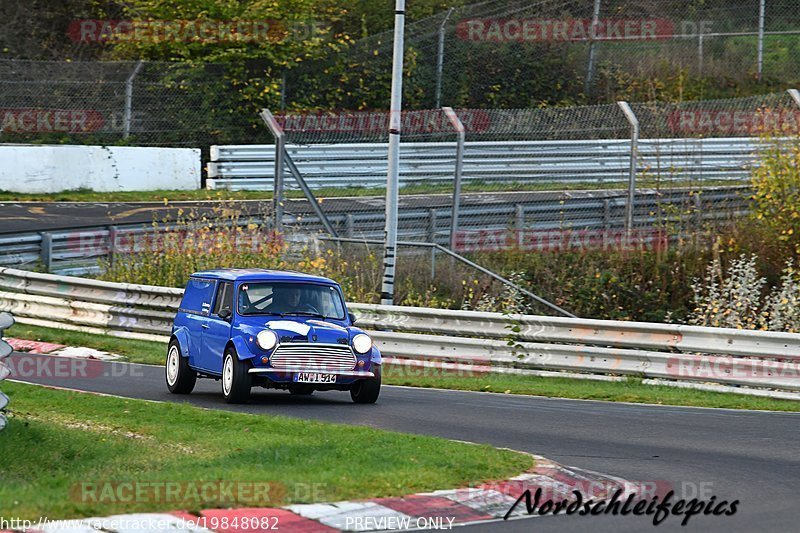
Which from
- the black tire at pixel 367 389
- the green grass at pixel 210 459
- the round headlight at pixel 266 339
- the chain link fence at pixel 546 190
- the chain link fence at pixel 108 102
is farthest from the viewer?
the chain link fence at pixel 108 102

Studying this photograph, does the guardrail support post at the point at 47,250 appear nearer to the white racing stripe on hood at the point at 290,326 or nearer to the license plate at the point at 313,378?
the white racing stripe on hood at the point at 290,326

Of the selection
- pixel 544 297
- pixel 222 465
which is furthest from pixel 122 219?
pixel 222 465

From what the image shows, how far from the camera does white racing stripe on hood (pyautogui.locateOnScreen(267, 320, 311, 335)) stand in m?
13.8

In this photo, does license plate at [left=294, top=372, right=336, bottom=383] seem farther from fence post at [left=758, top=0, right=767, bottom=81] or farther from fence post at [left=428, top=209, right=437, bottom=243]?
fence post at [left=758, top=0, right=767, bottom=81]

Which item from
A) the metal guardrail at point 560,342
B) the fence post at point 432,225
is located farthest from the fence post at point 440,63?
the metal guardrail at point 560,342

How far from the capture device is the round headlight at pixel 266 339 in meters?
13.5

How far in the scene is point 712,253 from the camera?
2188cm

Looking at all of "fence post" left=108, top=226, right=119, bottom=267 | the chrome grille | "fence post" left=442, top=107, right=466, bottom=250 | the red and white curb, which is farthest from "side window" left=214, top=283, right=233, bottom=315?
"fence post" left=108, top=226, right=119, bottom=267

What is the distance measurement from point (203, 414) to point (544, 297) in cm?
1100

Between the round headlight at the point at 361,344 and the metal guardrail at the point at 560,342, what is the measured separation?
3.65 meters

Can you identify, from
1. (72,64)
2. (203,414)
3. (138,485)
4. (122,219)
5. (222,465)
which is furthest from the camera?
(72,64)

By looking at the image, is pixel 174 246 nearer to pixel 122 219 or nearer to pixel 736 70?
pixel 122 219

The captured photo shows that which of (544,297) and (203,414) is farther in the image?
(544,297)

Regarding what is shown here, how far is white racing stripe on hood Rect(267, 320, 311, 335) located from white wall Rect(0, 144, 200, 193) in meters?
19.5
